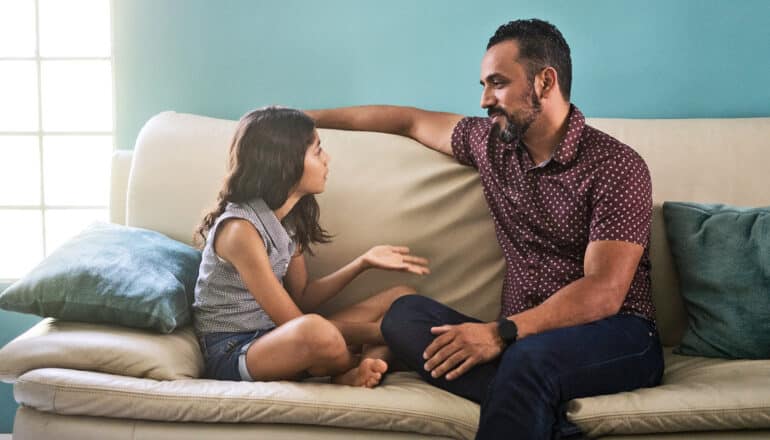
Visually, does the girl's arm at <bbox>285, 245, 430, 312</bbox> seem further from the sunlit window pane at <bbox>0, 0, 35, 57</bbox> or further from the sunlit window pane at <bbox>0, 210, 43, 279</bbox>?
the sunlit window pane at <bbox>0, 0, 35, 57</bbox>

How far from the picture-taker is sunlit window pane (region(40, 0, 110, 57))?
290cm

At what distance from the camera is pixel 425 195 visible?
93.4 inches

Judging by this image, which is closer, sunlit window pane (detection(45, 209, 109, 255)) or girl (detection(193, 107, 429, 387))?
girl (detection(193, 107, 429, 387))

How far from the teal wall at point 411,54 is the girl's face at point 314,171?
0.61 m

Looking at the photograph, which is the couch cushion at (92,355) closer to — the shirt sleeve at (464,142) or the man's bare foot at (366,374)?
the man's bare foot at (366,374)

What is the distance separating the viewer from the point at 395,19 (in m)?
2.72

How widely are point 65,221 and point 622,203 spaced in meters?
1.88

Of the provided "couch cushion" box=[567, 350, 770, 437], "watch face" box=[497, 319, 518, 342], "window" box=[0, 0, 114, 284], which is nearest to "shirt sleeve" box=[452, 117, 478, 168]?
"watch face" box=[497, 319, 518, 342]

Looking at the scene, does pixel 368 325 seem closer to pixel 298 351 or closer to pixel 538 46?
pixel 298 351

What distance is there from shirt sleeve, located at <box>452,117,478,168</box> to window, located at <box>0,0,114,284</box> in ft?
3.88

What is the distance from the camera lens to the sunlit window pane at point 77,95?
9.61 ft

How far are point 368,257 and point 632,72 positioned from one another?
1089 millimetres

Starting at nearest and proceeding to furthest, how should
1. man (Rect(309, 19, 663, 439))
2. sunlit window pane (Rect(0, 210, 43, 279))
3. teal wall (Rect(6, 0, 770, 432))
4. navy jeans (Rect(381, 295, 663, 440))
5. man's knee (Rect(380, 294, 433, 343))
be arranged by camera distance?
1. navy jeans (Rect(381, 295, 663, 440))
2. man (Rect(309, 19, 663, 439))
3. man's knee (Rect(380, 294, 433, 343))
4. teal wall (Rect(6, 0, 770, 432))
5. sunlit window pane (Rect(0, 210, 43, 279))

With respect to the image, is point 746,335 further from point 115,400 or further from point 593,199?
point 115,400
